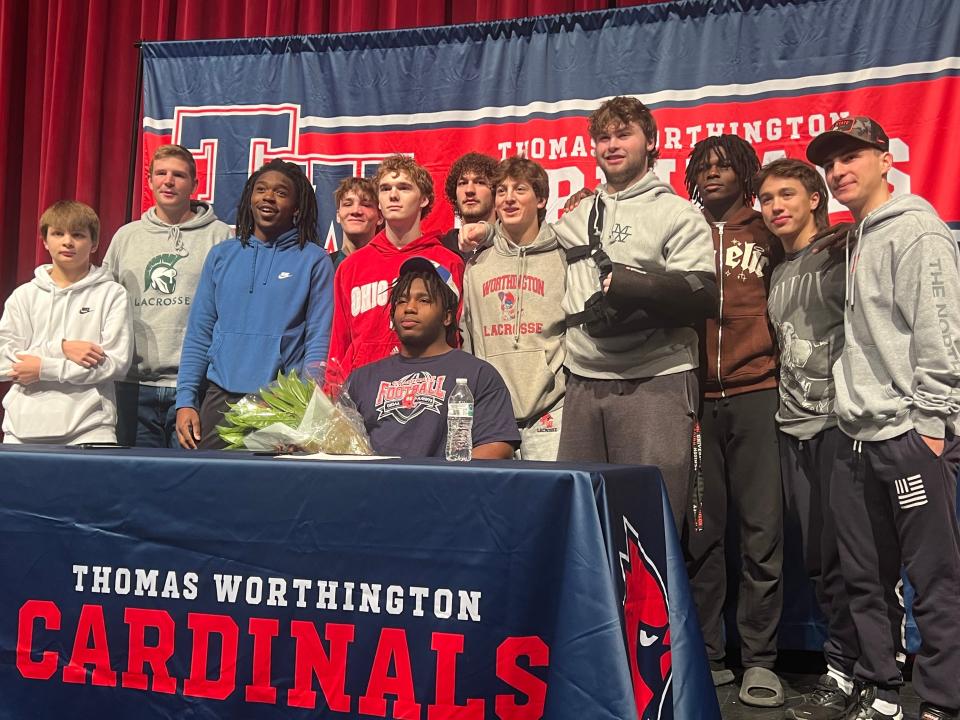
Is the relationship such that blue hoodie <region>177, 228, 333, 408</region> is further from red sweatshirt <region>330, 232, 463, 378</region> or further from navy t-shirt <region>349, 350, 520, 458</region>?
navy t-shirt <region>349, 350, 520, 458</region>

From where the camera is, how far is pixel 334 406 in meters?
2.54

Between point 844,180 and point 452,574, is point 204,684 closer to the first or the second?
point 452,574

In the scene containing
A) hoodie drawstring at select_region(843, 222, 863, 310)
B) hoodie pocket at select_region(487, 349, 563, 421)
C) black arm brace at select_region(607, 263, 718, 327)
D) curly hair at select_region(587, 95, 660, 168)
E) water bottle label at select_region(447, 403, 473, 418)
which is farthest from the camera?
hoodie pocket at select_region(487, 349, 563, 421)

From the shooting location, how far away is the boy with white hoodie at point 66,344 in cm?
377

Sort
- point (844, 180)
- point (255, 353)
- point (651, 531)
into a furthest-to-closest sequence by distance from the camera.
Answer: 1. point (255, 353)
2. point (844, 180)
3. point (651, 531)

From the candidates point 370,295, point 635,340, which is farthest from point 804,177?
point 370,295

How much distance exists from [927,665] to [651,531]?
3.73 feet

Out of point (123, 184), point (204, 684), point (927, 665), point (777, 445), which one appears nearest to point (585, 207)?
point (777, 445)

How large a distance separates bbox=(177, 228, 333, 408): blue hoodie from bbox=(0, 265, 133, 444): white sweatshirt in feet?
0.99

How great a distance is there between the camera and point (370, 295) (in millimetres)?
3783

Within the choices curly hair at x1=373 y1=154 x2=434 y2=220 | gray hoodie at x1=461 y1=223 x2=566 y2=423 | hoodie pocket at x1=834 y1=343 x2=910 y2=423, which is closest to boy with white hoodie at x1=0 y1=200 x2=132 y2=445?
curly hair at x1=373 y1=154 x2=434 y2=220

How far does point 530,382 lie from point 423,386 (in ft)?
1.96

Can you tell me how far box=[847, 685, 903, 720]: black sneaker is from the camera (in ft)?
9.04

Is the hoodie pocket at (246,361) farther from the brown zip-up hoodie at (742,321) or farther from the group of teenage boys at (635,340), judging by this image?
the brown zip-up hoodie at (742,321)
